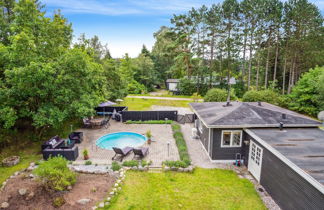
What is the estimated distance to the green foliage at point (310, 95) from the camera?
61.8 feet

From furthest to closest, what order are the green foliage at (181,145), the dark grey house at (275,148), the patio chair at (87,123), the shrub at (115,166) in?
the patio chair at (87,123)
the green foliage at (181,145)
the shrub at (115,166)
the dark grey house at (275,148)

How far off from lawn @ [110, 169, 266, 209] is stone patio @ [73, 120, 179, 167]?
4.65ft

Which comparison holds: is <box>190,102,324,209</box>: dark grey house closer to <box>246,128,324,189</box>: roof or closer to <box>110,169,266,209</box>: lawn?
<box>246,128,324,189</box>: roof

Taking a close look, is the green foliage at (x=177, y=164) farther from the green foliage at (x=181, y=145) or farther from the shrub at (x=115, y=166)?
the shrub at (x=115, y=166)

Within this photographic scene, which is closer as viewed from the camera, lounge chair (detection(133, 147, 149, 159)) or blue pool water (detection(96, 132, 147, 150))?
lounge chair (detection(133, 147, 149, 159))

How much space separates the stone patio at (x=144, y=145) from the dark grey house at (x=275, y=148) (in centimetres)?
257

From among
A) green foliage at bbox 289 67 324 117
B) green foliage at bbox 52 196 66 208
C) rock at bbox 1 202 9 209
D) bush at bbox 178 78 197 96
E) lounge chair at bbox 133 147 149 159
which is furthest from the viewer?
bush at bbox 178 78 197 96

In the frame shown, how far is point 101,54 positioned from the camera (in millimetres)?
28172

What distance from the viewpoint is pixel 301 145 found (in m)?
7.00

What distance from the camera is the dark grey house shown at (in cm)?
532

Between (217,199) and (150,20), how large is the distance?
2274 cm

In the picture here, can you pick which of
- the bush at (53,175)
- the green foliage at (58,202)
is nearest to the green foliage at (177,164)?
the bush at (53,175)

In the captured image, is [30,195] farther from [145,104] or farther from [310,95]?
[310,95]

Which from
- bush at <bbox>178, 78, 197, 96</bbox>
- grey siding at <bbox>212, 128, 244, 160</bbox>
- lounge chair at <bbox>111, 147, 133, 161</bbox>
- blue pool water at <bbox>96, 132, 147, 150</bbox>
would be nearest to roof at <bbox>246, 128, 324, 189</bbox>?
grey siding at <bbox>212, 128, 244, 160</bbox>
